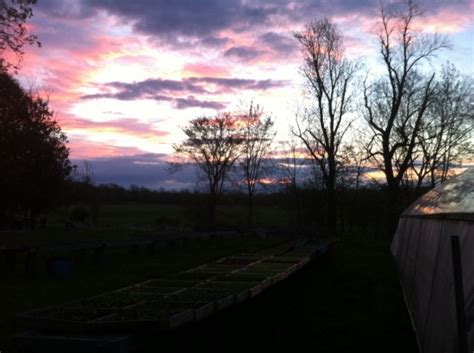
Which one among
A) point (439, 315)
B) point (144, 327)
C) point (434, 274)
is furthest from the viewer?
point (434, 274)

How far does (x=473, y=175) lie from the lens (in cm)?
816

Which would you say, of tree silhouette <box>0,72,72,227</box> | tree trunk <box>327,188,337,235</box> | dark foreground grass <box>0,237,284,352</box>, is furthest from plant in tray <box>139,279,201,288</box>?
tree trunk <box>327,188,337,235</box>

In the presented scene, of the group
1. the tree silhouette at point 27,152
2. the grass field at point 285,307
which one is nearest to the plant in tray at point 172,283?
the grass field at point 285,307

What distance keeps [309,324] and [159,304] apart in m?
3.09

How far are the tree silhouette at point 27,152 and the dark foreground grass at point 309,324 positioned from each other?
1562 centimetres

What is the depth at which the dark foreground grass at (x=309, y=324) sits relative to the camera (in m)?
5.41

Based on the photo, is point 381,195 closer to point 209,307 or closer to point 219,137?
point 219,137

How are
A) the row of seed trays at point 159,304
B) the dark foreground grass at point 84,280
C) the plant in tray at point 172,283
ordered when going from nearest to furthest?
the row of seed trays at point 159,304 < the plant in tray at point 172,283 < the dark foreground grass at point 84,280

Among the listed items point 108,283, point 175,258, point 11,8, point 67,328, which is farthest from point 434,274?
point 11,8

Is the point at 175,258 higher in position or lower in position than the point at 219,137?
lower

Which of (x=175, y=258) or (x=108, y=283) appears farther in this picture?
(x=175, y=258)

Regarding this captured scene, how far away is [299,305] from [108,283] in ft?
13.1

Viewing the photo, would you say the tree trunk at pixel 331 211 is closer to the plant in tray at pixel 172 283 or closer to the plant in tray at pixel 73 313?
the plant in tray at pixel 172 283

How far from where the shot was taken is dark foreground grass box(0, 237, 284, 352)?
8.00m
